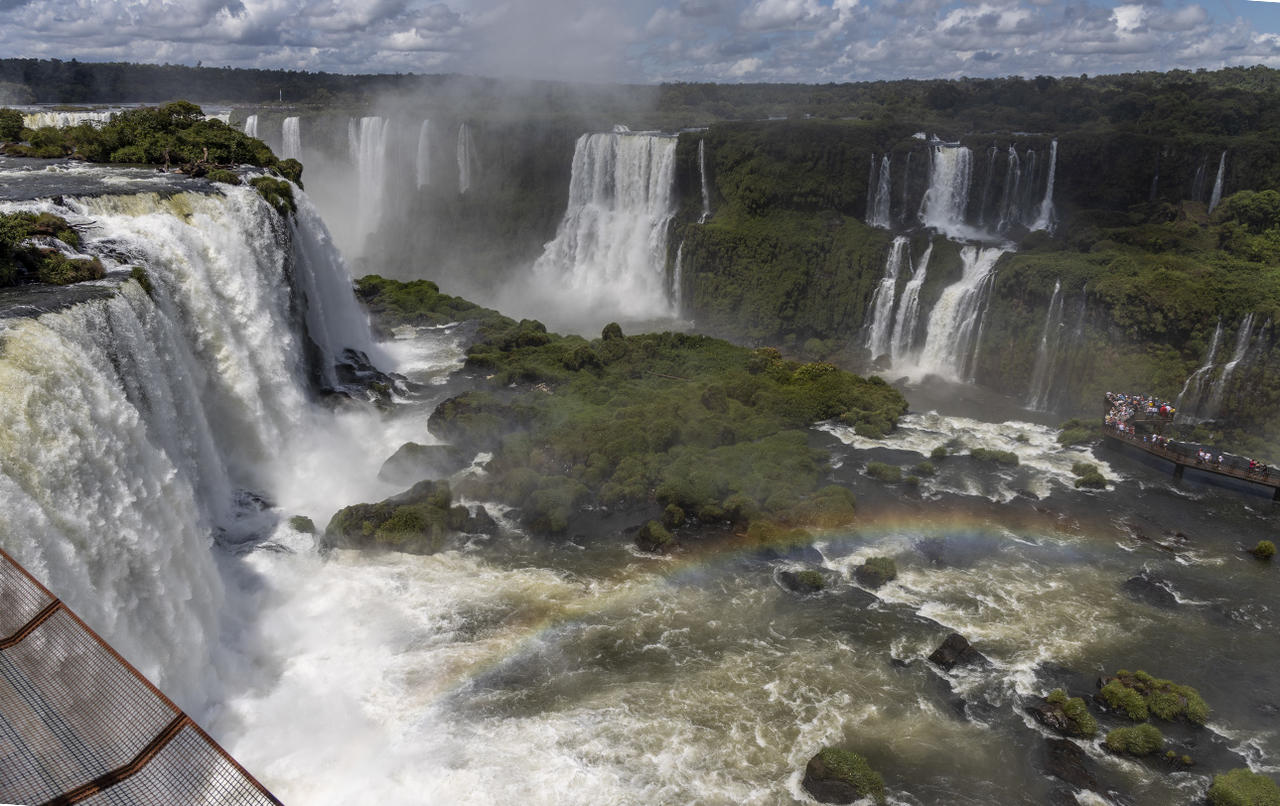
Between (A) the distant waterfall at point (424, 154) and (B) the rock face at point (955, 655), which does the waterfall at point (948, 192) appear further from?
(A) the distant waterfall at point (424, 154)

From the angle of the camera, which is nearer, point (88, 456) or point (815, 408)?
point (88, 456)

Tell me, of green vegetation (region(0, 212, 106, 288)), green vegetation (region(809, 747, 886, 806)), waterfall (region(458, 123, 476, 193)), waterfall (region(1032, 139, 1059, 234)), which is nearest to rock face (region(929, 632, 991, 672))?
green vegetation (region(809, 747, 886, 806))

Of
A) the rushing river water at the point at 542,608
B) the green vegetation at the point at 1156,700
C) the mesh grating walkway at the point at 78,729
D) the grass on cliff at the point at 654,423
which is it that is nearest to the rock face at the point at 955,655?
the rushing river water at the point at 542,608

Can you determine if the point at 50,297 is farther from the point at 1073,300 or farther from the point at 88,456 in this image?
the point at 1073,300

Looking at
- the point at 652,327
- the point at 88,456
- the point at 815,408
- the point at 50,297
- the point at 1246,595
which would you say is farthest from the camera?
the point at 652,327

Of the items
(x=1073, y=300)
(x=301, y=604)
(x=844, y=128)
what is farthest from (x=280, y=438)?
(x=844, y=128)

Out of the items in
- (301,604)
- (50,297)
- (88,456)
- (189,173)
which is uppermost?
(189,173)
